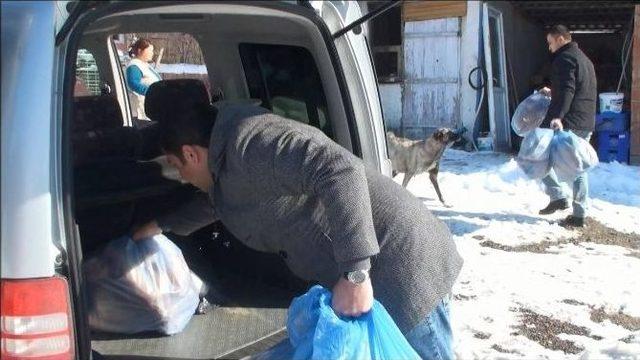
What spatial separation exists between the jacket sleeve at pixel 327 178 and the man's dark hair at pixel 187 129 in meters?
0.25

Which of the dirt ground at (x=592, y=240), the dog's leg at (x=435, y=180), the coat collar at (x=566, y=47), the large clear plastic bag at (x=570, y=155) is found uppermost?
the coat collar at (x=566, y=47)

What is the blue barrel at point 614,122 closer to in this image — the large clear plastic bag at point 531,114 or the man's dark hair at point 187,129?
the large clear plastic bag at point 531,114

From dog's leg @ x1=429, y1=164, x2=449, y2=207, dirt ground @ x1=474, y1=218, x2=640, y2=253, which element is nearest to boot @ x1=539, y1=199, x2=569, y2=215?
dirt ground @ x1=474, y1=218, x2=640, y2=253

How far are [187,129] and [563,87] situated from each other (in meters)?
5.30

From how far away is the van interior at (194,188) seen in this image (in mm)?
2742

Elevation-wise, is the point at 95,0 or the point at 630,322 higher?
the point at 95,0

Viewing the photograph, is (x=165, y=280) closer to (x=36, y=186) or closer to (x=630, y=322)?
(x=36, y=186)

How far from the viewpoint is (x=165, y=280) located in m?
2.82

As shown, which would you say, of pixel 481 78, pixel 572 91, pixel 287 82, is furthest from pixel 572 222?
pixel 481 78

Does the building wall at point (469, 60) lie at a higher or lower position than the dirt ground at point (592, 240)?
higher

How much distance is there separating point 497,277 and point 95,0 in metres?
4.05

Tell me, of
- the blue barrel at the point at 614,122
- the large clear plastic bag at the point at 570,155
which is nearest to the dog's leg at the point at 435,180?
the large clear plastic bag at the point at 570,155

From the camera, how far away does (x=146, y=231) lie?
2748 mm

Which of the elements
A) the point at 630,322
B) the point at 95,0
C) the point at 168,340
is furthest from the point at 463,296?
the point at 95,0
